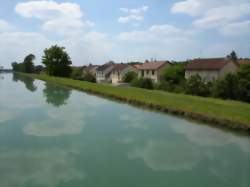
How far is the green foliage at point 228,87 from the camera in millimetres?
24031

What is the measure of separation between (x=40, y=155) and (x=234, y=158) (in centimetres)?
635

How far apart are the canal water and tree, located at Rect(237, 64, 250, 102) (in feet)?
28.2

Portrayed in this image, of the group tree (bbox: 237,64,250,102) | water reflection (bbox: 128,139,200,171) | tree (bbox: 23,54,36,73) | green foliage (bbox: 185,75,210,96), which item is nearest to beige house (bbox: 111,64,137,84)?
green foliage (bbox: 185,75,210,96)

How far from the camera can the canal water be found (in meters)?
8.27

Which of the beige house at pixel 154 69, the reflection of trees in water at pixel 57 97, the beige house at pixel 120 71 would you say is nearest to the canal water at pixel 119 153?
the reflection of trees in water at pixel 57 97

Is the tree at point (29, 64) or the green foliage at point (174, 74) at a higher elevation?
the tree at point (29, 64)

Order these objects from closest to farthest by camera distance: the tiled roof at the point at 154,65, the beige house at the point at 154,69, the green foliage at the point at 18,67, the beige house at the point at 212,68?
the beige house at the point at 212,68
the beige house at the point at 154,69
the tiled roof at the point at 154,65
the green foliage at the point at 18,67

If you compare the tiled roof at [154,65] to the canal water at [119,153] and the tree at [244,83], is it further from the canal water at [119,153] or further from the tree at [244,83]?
the canal water at [119,153]

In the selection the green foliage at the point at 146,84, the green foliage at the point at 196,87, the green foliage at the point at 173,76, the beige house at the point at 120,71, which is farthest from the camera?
the beige house at the point at 120,71

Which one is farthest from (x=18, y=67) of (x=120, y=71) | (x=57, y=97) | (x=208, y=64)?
(x=208, y=64)

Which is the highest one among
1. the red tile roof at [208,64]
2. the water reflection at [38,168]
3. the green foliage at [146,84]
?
the red tile roof at [208,64]

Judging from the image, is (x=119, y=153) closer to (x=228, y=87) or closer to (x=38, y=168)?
(x=38, y=168)

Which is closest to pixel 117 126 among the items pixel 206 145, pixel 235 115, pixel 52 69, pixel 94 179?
pixel 206 145

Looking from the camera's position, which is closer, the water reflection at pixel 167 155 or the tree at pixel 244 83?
the water reflection at pixel 167 155
